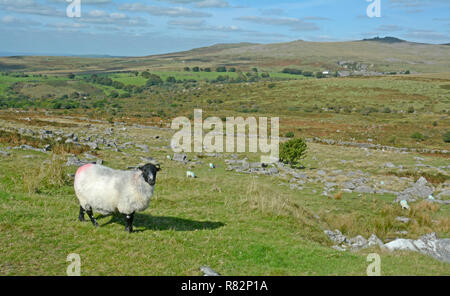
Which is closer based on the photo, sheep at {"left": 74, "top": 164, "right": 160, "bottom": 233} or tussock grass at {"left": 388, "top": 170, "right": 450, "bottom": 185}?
sheep at {"left": 74, "top": 164, "right": 160, "bottom": 233}

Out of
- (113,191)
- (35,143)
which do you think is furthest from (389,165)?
(35,143)

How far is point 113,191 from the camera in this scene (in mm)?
10203

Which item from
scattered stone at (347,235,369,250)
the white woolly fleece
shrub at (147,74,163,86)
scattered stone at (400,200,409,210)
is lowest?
scattered stone at (400,200,409,210)

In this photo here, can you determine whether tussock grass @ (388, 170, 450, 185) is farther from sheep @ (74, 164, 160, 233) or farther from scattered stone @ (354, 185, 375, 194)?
sheep @ (74, 164, 160, 233)

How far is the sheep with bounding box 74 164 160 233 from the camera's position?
1023cm

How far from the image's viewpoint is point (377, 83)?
426 feet

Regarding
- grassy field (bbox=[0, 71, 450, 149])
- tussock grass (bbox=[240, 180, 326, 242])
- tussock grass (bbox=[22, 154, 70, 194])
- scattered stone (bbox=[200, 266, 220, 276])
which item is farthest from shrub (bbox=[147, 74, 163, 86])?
scattered stone (bbox=[200, 266, 220, 276])

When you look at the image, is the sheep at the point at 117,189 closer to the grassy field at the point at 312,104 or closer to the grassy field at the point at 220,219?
the grassy field at the point at 220,219

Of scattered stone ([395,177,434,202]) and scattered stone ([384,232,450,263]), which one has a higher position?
scattered stone ([384,232,450,263])

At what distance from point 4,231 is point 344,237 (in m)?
11.6

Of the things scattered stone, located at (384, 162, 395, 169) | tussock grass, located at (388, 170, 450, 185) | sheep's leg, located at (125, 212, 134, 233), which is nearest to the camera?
sheep's leg, located at (125, 212, 134, 233)

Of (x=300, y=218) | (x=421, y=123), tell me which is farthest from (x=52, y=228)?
(x=421, y=123)
